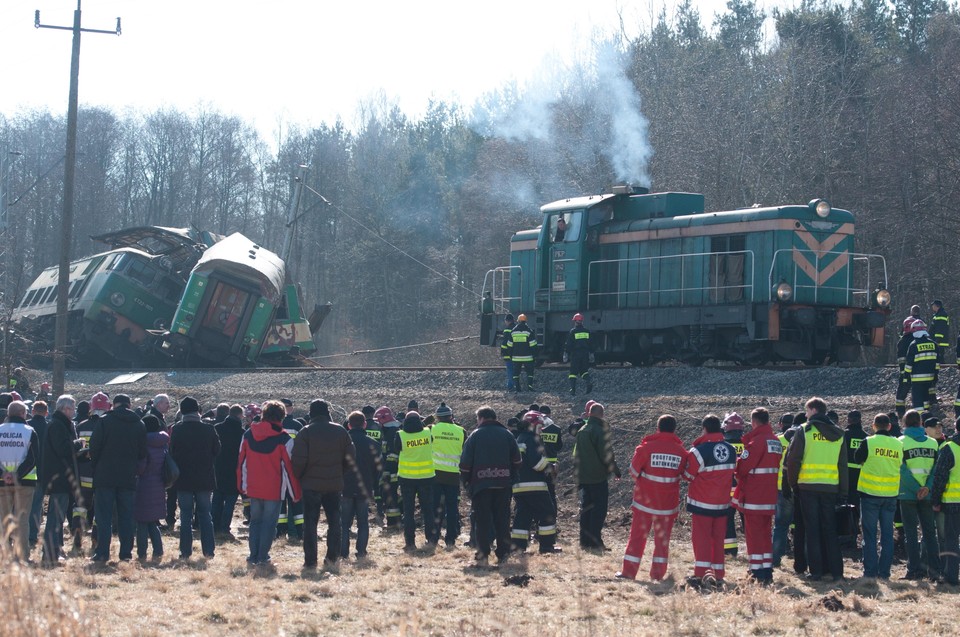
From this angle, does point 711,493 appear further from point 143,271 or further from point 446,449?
point 143,271

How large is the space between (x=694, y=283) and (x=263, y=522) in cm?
1282

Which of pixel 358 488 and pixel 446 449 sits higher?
pixel 446 449

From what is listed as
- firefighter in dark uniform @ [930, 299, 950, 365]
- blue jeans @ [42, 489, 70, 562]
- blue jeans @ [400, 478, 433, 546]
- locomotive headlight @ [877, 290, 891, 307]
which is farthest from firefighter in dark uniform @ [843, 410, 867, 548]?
locomotive headlight @ [877, 290, 891, 307]

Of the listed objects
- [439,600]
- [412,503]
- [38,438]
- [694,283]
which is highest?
[694,283]

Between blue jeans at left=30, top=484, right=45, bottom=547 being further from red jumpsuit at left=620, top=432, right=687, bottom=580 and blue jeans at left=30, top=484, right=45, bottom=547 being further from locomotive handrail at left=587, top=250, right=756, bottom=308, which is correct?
locomotive handrail at left=587, top=250, right=756, bottom=308

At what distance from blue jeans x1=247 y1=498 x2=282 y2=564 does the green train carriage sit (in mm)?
11401

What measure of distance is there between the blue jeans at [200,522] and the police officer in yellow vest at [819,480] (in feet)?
20.0

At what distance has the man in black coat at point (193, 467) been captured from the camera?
40.2 feet

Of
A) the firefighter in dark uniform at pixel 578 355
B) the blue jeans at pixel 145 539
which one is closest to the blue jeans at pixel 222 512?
the blue jeans at pixel 145 539

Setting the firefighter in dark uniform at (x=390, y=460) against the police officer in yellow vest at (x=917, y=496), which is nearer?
the police officer in yellow vest at (x=917, y=496)

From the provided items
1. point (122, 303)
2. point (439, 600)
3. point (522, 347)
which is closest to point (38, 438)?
point (439, 600)

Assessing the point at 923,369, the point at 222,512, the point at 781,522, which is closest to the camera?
the point at 781,522

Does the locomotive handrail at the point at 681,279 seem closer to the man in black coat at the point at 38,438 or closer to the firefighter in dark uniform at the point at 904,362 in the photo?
the firefighter in dark uniform at the point at 904,362

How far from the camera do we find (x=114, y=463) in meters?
11.4
